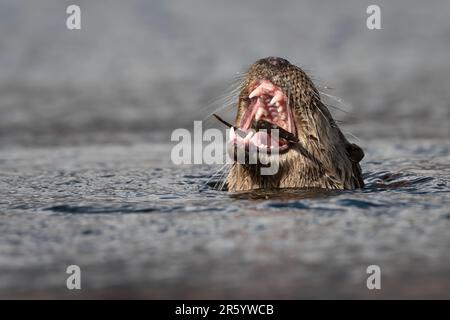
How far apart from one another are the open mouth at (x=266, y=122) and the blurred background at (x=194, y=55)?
19.5 feet

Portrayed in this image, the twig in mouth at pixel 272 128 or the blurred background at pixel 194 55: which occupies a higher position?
the blurred background at pixel 194 55

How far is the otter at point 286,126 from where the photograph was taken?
22.7 feet

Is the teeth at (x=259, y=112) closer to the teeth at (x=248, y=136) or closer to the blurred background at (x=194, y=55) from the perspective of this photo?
the teeth at (x=248, y=136)

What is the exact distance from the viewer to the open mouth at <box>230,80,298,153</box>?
22.4 ft

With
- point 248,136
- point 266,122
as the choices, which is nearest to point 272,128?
point 266,122

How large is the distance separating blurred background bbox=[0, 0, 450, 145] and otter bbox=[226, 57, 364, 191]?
Result: 5.92 meters

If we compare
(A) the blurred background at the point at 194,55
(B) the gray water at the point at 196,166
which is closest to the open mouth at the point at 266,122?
(B) the gray water at the point at 196,166

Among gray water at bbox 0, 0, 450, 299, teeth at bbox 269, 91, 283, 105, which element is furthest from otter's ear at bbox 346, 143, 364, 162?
teeth at bbox 269, 91, 283, 105

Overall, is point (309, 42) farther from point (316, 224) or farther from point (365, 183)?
point (316, 224)

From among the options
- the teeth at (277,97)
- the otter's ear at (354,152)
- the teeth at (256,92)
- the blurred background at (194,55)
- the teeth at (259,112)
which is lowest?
the otter's ear at (354,152)

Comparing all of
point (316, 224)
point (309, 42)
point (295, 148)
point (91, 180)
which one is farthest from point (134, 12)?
point (316, 224)

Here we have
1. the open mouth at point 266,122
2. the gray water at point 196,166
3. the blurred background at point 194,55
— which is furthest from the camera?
the blurred background at point 194,55

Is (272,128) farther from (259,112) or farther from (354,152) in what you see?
(354,152)

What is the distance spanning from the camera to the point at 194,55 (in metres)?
16.1
